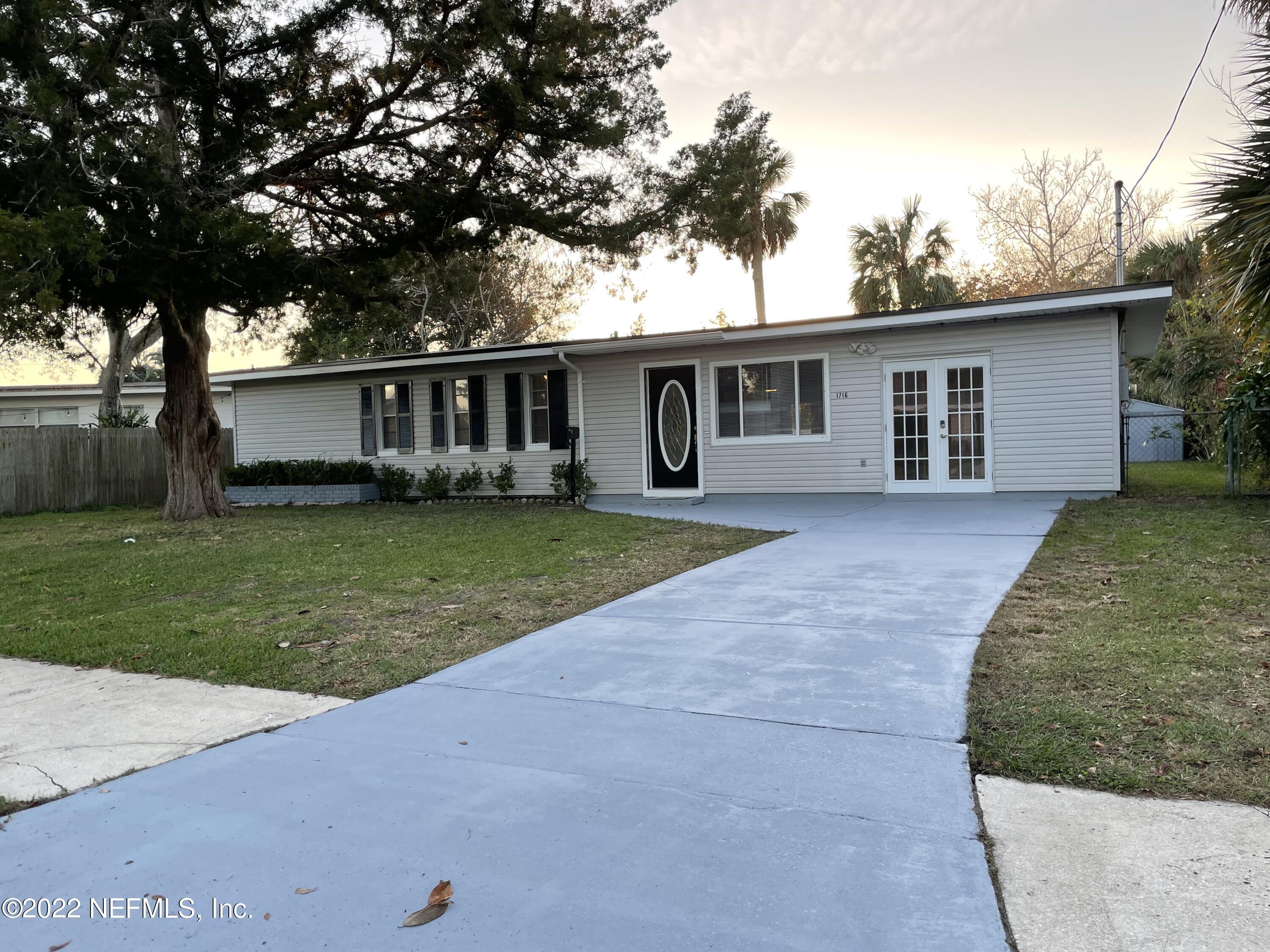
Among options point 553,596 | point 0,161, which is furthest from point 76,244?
point 553,596

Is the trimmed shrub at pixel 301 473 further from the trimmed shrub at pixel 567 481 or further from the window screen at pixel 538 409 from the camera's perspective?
the trimmed shrub at pixel 567 481

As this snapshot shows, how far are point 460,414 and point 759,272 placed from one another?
44.4ft

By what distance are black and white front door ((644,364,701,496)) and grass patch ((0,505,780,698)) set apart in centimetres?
240

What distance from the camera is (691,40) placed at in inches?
535

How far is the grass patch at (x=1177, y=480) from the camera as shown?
40.1ft

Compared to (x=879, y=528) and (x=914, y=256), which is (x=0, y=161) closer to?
(x=879, y=528)

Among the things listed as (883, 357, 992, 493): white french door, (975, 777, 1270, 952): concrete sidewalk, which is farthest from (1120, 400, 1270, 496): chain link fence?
(975, 777, 1270, 952): concrete sidewalk

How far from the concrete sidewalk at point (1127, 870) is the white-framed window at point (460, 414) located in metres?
14.4

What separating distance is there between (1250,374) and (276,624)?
12.8 metres

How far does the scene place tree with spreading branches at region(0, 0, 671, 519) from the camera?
9711mm

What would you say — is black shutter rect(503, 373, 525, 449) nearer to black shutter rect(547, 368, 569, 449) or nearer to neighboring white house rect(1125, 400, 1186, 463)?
black shutter rect(547, 368, 569, 449)

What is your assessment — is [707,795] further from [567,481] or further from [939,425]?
[567,481]

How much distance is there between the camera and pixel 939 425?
12.7 metres

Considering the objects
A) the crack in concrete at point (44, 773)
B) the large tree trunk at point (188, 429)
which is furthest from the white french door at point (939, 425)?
the crack in concrete at point (44, 773)
